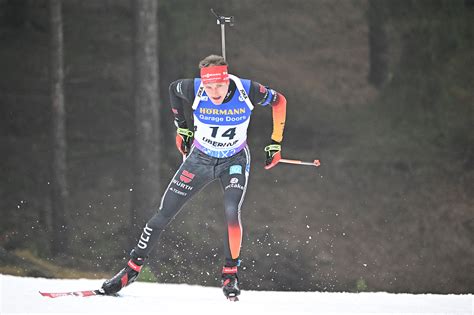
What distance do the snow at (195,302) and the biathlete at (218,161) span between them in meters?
0.26

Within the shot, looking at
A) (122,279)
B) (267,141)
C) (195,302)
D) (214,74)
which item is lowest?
(267,141)

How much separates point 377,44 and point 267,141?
2.28 meters

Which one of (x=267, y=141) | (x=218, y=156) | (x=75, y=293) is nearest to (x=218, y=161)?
(x=218, y=156)

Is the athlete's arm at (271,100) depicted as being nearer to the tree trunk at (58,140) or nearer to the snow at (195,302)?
the snow at (195,302)

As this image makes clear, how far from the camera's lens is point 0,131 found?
1163 centimetres

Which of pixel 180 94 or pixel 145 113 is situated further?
pixel 145 113

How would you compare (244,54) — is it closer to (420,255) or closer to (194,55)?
(194,55)

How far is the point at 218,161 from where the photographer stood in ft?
20.4

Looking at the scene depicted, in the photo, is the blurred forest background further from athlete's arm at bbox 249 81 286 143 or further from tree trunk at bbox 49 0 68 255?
athlete's arm at bbox 249 81 286 143

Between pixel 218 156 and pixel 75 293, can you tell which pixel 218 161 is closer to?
pixel 218 156

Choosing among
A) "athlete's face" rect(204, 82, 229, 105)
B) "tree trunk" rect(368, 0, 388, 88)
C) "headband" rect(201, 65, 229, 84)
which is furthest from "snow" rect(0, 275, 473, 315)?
"tree trunk" rect(368, 0, 388, 88)

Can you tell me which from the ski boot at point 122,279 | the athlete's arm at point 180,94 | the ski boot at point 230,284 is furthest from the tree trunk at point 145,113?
the ski boot at point 230,284

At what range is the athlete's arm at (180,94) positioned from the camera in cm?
622

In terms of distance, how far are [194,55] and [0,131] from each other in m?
3.05
